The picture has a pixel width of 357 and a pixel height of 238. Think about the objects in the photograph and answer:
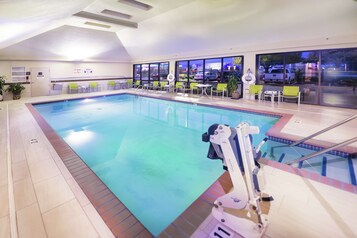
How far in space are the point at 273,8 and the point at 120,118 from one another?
577cm

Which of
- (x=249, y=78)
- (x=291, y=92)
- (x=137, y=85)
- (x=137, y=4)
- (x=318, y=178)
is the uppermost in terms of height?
(x=137, y=4)

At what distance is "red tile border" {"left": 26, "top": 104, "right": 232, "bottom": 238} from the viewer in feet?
5.60

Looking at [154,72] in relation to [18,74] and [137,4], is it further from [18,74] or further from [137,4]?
[137,4]

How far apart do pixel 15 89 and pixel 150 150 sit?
353 inches

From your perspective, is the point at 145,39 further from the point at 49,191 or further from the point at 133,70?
the point at 49,191

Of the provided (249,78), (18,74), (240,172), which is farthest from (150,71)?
(240,172)

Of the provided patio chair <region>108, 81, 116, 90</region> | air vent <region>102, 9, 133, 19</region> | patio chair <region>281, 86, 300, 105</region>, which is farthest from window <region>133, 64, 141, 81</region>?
patio chair <region>281, 86, 300, 105</region>

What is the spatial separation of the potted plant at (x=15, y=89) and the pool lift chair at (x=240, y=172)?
11.0m

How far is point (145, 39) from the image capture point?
9.88m

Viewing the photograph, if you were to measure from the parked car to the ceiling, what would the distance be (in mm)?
1178

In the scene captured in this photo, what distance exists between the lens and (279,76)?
26.5 feet

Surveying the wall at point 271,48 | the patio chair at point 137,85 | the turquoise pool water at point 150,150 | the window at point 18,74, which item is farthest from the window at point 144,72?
the window at point 18,74

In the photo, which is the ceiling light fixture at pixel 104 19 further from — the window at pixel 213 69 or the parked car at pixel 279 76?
the parked car at pixel 279 76

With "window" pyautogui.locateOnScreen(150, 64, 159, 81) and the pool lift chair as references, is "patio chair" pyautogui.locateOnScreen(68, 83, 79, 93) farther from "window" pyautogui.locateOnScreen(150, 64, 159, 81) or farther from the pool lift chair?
the pool lift chair
